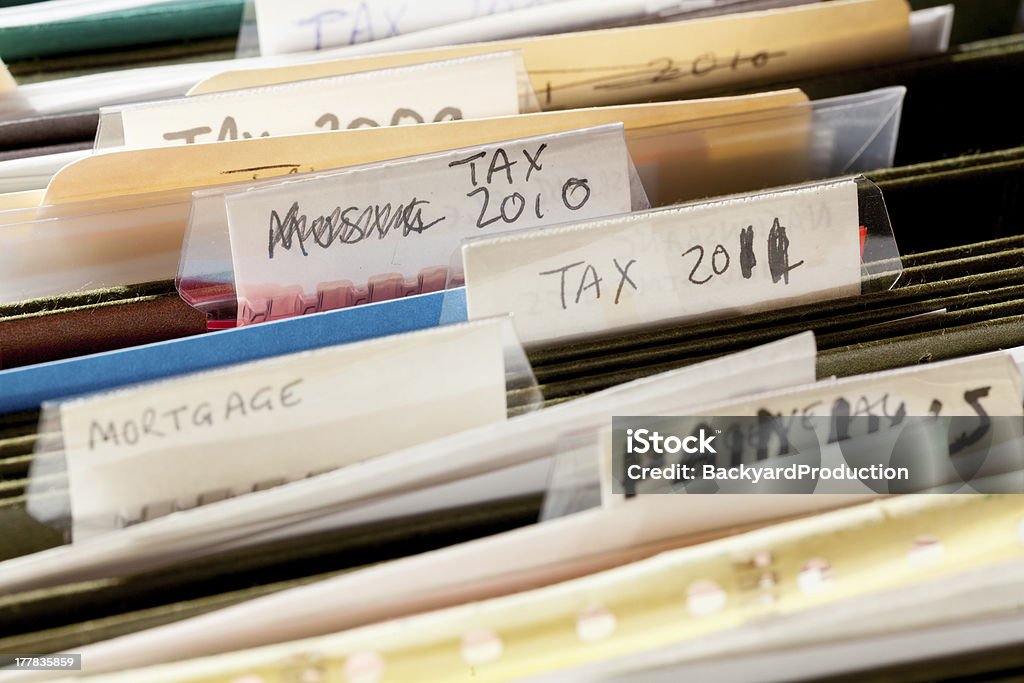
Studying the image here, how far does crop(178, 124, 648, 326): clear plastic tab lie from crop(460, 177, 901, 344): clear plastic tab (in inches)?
2.5

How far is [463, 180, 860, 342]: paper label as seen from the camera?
0.59m

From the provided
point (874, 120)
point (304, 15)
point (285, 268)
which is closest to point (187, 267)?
point (285, 268)

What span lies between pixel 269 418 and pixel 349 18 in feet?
1.52

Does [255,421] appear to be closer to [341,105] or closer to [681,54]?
[341,105]

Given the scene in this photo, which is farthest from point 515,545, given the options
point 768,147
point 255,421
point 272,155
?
point 768,147

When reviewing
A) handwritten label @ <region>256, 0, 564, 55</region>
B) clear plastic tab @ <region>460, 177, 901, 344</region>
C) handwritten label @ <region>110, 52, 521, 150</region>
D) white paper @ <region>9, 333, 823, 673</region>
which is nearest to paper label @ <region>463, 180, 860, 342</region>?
clear plastic tab @ <region>460, 177, 901, 344</region>

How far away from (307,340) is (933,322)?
489 mm

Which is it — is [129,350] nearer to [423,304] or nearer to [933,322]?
[423,304]

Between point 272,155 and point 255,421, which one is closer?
point 255,421

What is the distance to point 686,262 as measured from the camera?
0.62m

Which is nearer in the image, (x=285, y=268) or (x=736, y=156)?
(x=285, y=268)

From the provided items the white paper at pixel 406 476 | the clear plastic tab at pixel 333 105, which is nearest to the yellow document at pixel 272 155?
the clear plastic tab at pixel 333 105

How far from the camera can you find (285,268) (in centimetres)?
62

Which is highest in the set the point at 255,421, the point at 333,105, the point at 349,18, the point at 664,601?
the point at 349,18
